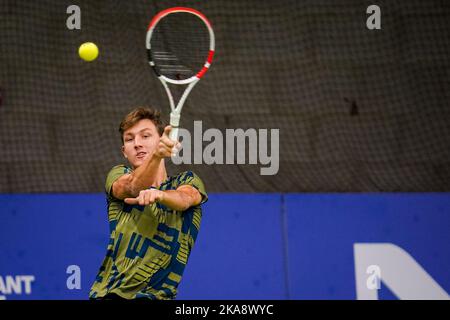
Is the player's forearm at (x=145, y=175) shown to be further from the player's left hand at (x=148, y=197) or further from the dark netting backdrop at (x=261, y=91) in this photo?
the dark netting backdrop at (x=261, y=91)

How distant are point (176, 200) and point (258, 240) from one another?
2.21m

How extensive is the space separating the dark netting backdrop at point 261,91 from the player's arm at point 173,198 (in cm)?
197

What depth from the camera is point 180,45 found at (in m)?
5.96

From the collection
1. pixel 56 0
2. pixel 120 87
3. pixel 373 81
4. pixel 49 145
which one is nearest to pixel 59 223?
pixel 49 145

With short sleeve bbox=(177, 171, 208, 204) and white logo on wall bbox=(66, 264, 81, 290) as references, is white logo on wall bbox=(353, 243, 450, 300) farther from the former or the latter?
short sleeve bbox=(177, 171, 208, 204)

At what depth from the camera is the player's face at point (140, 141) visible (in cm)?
435

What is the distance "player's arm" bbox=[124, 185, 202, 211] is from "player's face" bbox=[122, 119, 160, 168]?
0.22m

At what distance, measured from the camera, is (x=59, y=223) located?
20.3 ft

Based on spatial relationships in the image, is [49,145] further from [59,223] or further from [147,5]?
[147,5]

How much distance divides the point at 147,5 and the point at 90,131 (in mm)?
922

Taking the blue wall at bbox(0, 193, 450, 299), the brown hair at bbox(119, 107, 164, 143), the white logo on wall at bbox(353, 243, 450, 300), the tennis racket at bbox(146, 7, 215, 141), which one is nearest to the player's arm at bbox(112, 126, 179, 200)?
the brown hair at bbox(119, 107, 164, 143)

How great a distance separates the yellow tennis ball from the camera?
20.5ft

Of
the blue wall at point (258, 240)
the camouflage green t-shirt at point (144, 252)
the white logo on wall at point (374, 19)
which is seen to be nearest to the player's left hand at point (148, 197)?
the camouflage green t-shirt at point (144, 252)

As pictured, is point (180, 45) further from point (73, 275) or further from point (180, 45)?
point (73, 275)
